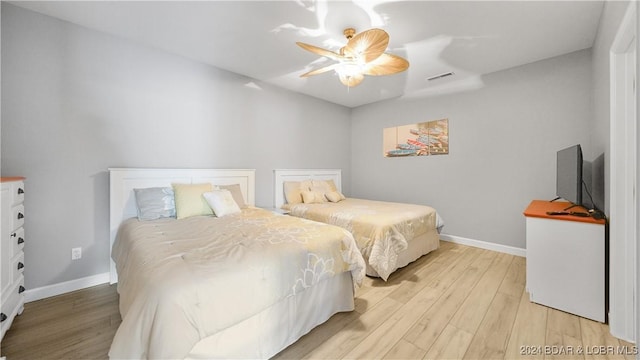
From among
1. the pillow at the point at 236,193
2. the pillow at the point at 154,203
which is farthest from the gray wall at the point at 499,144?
the pillow at the point at 154,203

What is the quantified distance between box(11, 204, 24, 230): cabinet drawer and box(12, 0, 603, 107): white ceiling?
176 centimetres

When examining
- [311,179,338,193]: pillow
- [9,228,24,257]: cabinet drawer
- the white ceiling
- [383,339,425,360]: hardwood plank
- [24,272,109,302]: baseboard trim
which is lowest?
[383,339,425,360]: hardwood plank

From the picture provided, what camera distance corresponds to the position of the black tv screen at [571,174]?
2035mm

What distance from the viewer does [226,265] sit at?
1363mm

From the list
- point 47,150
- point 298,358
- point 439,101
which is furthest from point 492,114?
point 47,150

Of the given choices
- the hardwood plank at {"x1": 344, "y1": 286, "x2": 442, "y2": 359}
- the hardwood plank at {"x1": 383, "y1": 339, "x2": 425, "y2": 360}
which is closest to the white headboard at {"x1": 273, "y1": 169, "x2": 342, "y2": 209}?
the hardwood plank at {"x1": 344, "y1": 286, "x2": 442, "y2": 359}

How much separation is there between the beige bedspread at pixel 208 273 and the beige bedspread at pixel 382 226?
58cm

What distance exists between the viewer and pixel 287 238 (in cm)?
182

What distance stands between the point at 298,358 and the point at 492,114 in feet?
12.8

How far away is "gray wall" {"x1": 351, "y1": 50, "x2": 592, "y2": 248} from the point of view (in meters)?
3.00

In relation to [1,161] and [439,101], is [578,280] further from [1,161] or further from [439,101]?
[1,161]

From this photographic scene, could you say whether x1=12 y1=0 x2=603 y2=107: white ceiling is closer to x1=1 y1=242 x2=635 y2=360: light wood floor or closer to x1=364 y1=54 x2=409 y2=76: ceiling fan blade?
x1=364 y1=54 x2=409 y2=76: ceiling fan blade

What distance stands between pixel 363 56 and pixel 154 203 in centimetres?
251

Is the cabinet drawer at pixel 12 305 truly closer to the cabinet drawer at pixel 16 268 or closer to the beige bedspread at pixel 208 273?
the cabinet drawer at pixel 16 268
